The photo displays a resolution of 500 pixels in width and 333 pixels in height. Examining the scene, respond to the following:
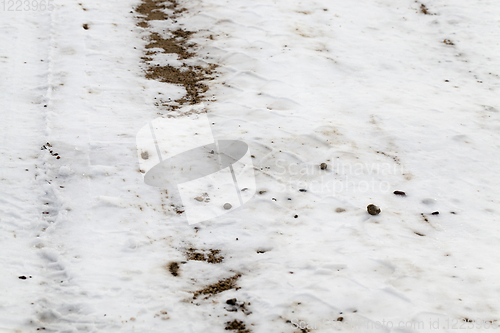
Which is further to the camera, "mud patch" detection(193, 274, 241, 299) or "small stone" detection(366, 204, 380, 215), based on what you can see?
"small stone" detection(366, 204, 380, 215)

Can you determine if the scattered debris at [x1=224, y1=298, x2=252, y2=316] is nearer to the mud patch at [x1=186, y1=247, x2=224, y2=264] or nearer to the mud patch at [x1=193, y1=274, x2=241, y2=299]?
the mud patch at [x1=193, y1=274, x2=241, y2=299]

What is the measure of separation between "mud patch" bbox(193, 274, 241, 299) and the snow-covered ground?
0.04 meters

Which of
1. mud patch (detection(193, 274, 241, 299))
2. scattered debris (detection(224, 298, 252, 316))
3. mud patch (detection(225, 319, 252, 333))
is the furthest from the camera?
mud patch (detection(193, 274, 241, 299))

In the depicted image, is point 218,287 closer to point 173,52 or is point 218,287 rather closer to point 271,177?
point 271,177

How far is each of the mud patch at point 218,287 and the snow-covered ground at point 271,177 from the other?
0.12ft

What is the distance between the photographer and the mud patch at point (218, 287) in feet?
9.14

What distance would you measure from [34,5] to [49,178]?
3768 millimetres

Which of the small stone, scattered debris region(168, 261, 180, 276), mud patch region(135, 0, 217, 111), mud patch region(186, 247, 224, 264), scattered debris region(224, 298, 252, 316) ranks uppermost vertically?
mud patch region(135, 0, 217, 111)

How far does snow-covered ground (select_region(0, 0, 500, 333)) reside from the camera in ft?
8.66

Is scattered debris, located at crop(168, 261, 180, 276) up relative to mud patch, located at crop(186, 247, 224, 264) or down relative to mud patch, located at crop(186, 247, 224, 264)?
down

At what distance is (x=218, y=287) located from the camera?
2.83 meters

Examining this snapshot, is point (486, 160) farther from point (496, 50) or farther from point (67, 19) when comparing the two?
point (67, 19)

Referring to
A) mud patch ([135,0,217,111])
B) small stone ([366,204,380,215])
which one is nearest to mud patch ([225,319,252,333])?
small stone ([366,204,380,215])

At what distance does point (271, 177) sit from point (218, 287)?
128cm
